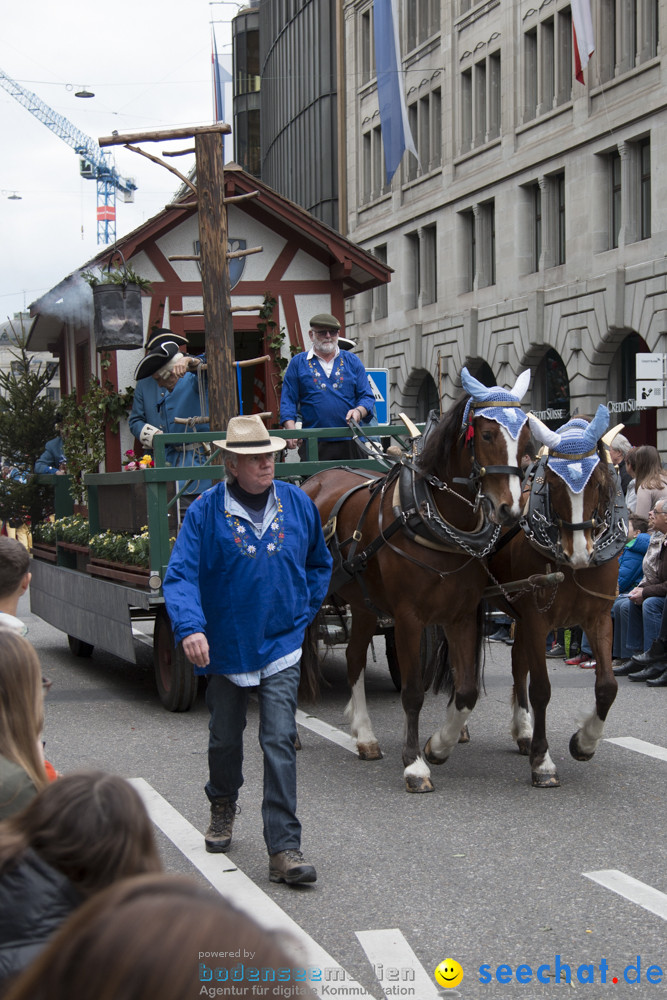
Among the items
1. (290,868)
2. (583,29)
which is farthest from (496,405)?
(583,29)

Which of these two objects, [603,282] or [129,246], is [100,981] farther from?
[603,282]

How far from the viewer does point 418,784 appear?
653 centimetres

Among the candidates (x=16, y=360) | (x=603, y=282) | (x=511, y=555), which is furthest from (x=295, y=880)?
(x=603, y=282)

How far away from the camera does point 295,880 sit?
16.0 ft

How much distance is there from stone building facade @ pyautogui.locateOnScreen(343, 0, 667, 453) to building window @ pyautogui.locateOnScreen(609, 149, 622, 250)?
0.04 m

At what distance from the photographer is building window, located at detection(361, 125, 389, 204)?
39.5m

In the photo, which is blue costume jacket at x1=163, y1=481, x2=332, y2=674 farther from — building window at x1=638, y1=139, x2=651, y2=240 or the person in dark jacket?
building window at x1=638, y1=139, x2=651, y2=240

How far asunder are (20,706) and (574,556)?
433 cm

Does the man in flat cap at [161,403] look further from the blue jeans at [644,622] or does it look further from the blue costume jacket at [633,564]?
the blue jeans at [644,622]

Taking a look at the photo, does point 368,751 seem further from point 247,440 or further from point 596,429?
point 247,440

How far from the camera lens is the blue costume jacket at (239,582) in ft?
17.2

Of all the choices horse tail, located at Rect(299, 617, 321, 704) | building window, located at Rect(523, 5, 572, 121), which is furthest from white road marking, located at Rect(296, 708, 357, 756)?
building window, located at Rect(523, 5, 572, 121)

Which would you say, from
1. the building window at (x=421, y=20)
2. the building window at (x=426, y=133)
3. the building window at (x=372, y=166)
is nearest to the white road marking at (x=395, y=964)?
the building window at (x=426, y=133)

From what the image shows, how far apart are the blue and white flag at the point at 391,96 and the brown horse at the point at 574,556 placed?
22552mm
